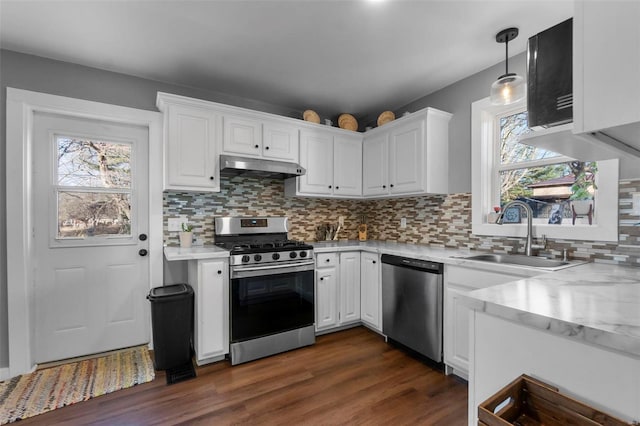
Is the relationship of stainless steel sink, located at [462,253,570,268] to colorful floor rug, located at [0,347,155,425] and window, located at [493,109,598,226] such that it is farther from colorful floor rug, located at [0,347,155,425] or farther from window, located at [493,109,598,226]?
colorful floor rug, located at [0,347,155,425]

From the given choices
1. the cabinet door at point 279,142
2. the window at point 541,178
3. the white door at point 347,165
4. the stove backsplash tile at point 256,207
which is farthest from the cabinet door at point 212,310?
the window at point 541,178

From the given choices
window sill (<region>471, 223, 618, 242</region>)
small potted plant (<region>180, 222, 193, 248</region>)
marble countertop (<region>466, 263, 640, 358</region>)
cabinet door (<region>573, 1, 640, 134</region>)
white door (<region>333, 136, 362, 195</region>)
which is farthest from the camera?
white door (<region>333, 136, 362, 195</region>)

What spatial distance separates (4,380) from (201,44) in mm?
2906

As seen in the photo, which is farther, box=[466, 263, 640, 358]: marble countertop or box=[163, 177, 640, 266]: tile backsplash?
A: box=[163, 177, 640, 266]: tile backsplash

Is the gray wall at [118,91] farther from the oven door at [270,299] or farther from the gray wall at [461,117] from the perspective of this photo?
the oven door at [270,299]

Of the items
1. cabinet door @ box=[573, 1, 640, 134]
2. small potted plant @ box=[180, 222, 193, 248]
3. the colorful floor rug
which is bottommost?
the colorful floor rug

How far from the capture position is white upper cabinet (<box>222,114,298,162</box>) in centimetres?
277

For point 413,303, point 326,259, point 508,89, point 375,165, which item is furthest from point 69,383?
point 508,89

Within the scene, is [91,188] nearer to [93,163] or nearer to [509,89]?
[93,163]

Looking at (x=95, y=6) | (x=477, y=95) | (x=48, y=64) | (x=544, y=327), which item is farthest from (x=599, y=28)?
(x=48, y=64)

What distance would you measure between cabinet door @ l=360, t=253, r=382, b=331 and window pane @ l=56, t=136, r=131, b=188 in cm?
241

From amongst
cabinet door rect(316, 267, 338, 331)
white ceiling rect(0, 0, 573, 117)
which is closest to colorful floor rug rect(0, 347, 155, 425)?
cabinet door rect(316, 267, 338, 331)

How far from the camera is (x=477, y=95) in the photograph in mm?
2645

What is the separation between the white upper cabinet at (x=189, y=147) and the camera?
2520 millimetres
